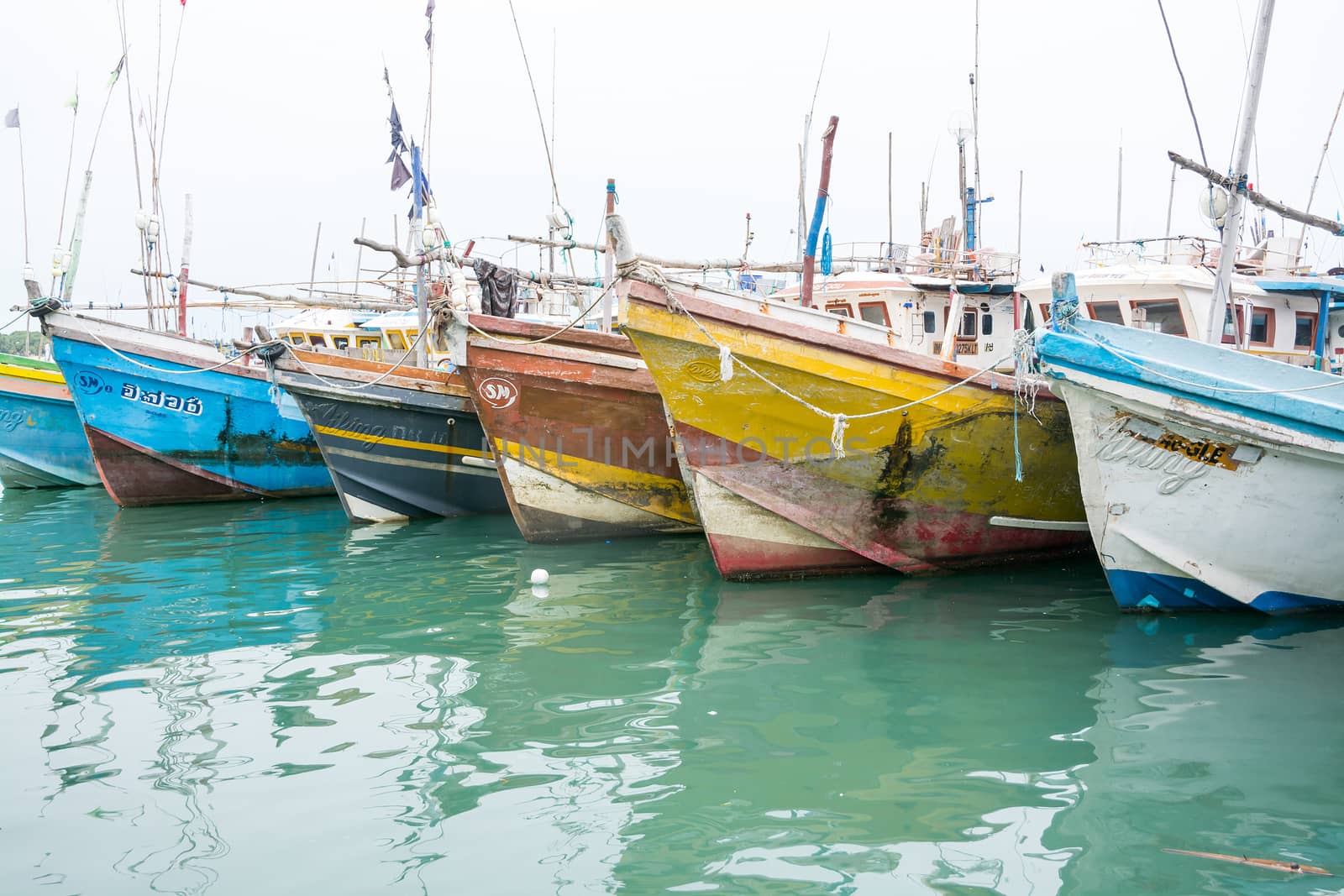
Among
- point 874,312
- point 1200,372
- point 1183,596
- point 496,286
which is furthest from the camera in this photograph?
point 496,286

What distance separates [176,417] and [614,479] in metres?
7.06

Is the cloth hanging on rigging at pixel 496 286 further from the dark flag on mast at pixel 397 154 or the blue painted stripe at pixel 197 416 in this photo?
the blue painted stripe at pixel 197 416

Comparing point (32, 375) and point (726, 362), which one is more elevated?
point (726, 362)

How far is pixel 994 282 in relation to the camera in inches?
423

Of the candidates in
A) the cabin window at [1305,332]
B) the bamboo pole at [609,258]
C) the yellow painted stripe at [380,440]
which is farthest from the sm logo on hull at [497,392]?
the cabin window at [1305,332]

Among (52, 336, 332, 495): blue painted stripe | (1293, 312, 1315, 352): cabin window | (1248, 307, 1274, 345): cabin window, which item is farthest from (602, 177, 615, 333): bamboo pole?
(1293, 312, 1315, 352): cabin window

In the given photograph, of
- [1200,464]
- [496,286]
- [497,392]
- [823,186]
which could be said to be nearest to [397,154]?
[496,286]

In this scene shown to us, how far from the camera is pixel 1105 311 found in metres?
9.26

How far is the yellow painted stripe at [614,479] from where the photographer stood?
9898 mm

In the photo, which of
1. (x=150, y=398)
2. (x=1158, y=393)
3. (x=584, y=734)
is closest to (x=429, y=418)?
(x=150, y=398)

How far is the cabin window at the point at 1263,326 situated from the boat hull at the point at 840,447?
9.94 feet

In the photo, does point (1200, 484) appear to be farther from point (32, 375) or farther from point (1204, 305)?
point (32, 375)

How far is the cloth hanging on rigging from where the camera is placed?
444 inches

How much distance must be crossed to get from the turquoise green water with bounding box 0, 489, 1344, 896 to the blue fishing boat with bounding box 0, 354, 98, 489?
9.65 m
